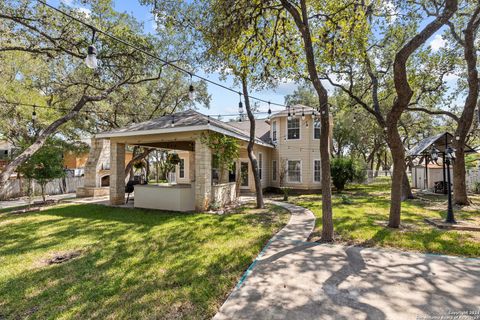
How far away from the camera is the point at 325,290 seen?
10.9ft

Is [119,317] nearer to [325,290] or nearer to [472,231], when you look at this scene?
[325,290]

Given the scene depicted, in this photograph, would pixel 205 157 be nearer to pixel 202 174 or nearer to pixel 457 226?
pixel 202 174

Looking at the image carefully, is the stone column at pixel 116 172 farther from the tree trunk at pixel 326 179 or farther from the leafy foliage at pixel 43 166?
the tree trunk at pixel 326 179

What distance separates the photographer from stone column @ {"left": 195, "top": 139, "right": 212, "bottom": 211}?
347 inches

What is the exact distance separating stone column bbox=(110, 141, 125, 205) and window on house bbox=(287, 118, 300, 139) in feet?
34.1

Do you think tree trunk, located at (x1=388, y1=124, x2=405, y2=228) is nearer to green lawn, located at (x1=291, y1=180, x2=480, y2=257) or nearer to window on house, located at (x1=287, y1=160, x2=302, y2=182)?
green lawn, located at (x1=291, y1=180, x2=480, y2=257)

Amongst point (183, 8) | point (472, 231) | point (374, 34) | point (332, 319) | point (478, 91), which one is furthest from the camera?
point (374, 34)

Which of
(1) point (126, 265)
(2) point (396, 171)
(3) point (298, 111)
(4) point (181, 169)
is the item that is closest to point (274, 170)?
(3) point (298, 111)

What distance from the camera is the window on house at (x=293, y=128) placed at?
1580 centimetres

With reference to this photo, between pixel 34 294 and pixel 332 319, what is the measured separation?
4047 mm

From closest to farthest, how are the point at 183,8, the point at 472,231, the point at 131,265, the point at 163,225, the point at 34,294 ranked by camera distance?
the point at 34,294
the point at 131,265
the point at 472,231
the point at 163,225
the point at 183,8

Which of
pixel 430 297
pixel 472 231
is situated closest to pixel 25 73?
pixel 430 297

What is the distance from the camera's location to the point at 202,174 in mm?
8812

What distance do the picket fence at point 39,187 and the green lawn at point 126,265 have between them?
733cm
